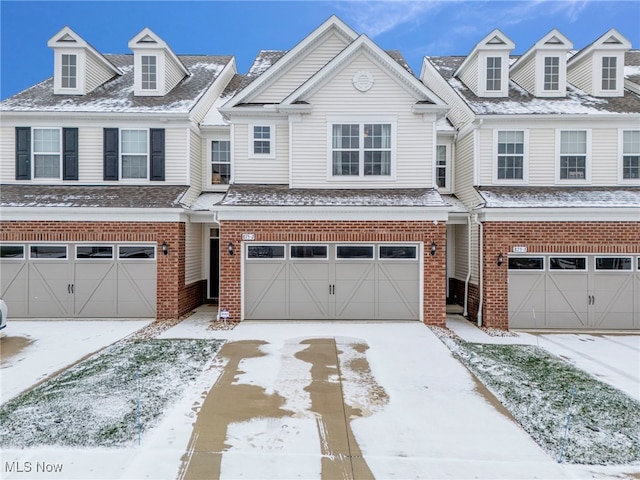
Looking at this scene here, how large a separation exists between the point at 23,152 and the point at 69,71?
3.35m

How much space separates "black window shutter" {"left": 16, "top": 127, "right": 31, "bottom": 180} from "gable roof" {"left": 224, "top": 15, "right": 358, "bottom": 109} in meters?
6.81

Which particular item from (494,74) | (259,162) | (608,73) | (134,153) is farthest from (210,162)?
(608,73)

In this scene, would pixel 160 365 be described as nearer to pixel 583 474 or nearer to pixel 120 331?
pixel 120 331

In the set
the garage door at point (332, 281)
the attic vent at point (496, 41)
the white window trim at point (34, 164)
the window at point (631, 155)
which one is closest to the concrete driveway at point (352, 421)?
the garage door at point (332, 281)

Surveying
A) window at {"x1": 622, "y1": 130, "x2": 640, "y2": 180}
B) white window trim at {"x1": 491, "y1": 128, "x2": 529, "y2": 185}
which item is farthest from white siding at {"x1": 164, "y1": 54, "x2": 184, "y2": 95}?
window at {"x1": 622, "y1": 130, "x2": 640, "y2": 180}

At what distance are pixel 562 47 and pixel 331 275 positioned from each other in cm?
1087

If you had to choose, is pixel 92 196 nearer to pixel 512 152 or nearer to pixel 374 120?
pixel 374 120

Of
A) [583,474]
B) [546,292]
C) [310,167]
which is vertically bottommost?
[583,474]

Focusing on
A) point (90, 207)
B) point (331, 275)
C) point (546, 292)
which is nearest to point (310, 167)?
point (331, 275)

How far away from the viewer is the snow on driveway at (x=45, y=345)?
7.31 metres

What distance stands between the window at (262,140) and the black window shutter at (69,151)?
593 cm

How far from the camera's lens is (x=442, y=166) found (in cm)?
1476

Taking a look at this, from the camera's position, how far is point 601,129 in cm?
1271

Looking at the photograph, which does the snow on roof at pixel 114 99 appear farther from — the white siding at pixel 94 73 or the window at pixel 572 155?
the window at pixel 572 155
